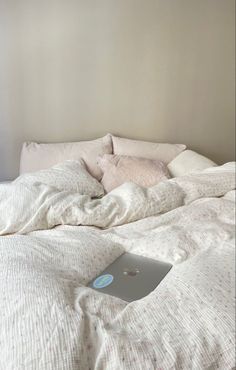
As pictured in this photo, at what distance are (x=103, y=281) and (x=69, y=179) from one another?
783 mm

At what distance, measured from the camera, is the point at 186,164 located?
1823 mm

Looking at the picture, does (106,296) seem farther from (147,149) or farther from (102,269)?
(147,149)

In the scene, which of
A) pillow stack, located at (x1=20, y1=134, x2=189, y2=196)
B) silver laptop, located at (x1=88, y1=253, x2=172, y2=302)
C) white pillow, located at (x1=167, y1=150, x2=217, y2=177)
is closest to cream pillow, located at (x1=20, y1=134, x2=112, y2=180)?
pillow stack, located at (x1=20, y1=134, x2=189, y2=196)

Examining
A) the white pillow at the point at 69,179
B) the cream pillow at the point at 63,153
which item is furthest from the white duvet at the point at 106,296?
the cream pillow at the point at 63,153

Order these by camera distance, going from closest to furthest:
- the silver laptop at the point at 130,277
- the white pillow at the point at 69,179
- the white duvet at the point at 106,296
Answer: the white duvet at the point at 106,296, the silver laptop at the point at 130,277, the white pillow at the point at 69,179

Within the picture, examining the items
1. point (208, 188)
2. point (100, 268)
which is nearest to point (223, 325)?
point (100, 268)

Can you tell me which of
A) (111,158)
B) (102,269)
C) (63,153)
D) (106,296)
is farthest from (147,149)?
(106,296)

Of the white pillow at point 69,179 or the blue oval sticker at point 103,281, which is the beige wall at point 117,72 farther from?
the blue oval sticker at point 103,281

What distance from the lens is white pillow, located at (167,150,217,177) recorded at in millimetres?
1792

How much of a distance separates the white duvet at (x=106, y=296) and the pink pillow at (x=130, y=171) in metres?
0.31

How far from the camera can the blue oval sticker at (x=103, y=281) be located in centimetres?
88

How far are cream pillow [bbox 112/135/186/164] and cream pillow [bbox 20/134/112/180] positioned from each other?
60 mm

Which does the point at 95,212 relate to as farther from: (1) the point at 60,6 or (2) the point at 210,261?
(1) the point at 60,6

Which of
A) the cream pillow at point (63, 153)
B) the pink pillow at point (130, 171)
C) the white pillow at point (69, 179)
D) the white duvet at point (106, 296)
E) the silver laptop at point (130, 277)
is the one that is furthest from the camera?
the cream pillow at point (63, 153)
